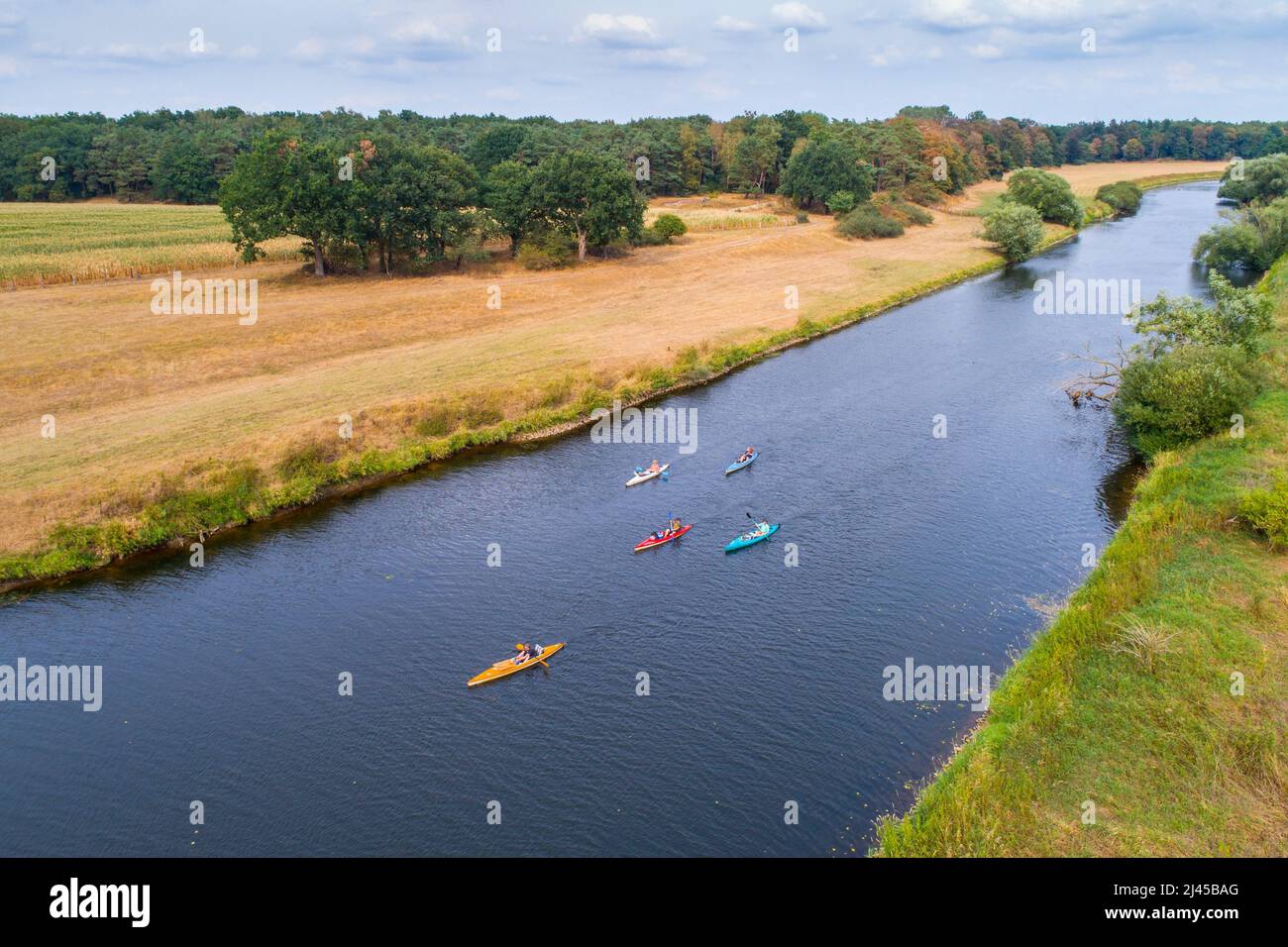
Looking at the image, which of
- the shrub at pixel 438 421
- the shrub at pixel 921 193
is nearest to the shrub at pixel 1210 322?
the shrub at pixel 438 421

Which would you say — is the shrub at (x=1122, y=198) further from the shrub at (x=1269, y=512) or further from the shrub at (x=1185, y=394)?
the shrub at (x=1269, y=512)

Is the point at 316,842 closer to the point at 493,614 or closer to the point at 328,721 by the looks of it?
the point at 328,721

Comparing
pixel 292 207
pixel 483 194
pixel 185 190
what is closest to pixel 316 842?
pixel 292 207

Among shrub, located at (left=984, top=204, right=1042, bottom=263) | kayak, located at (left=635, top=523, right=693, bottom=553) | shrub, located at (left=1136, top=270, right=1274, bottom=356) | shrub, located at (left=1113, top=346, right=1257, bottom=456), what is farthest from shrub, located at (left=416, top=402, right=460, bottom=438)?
shrub, located at (left=984, top=204, right=1042, bottom=263)

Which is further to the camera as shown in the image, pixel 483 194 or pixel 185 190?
pixel 185 190
